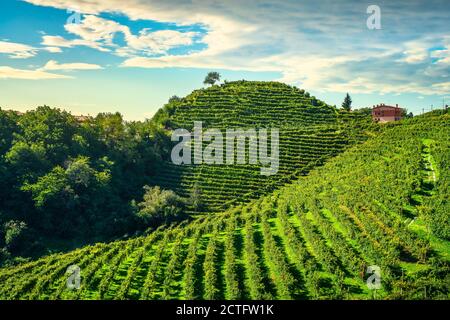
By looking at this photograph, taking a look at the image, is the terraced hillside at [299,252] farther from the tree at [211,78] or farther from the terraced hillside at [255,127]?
the tree at [211,78]

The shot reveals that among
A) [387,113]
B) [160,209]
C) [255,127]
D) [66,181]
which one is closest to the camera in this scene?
[160,209]

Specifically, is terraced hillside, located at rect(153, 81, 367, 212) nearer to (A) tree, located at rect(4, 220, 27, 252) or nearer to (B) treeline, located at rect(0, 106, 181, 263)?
(B) treeline, located at rect(0, 106, 181, 263)

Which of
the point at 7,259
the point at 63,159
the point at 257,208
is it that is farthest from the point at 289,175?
the point at 7,259

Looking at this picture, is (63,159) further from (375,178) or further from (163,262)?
(375,178)

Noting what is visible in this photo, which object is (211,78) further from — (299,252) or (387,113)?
(299,252)

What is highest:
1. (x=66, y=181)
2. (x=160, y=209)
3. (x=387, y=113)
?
(x=387, y=113)

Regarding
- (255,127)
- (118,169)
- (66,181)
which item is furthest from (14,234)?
(255,127)

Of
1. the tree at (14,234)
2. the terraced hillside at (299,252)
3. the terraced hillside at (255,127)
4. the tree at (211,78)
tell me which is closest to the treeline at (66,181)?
the tree at (14,234)
